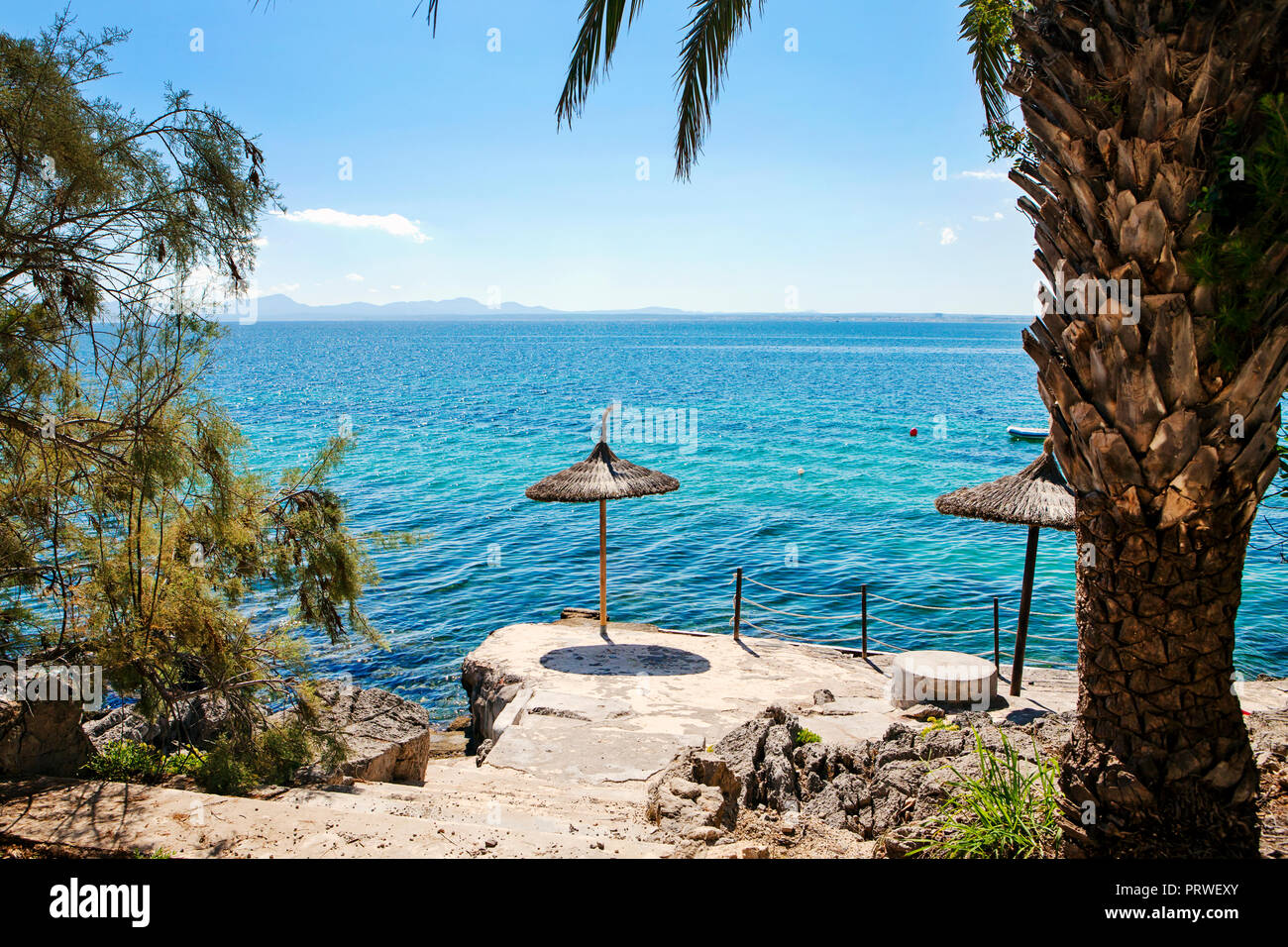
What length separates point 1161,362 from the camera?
3.20 metres

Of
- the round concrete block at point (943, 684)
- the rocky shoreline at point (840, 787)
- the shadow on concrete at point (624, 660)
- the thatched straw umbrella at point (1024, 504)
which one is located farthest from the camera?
the shadow on concrete at point (624, 660)

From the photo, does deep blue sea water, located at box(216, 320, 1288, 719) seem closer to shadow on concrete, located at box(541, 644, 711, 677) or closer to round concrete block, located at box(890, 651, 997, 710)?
shadow on concrete, located at box(541, 644, 711, 677)

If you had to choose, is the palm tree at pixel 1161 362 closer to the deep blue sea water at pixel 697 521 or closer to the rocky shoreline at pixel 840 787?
the rocky shoreline at pixel 840 787

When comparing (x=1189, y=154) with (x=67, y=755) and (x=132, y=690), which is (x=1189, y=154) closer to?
(x=132, y=690)

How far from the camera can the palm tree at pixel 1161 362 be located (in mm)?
3150

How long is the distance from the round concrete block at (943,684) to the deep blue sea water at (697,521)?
326 centimetres

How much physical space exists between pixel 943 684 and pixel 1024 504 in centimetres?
245

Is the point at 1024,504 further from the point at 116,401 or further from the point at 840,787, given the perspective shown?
the point at 116,401

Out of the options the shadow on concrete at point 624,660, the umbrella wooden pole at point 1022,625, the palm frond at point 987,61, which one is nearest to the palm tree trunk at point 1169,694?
the palm frond at point 987,61

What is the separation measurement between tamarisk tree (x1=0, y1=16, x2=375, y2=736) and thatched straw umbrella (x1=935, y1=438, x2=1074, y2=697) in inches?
318
